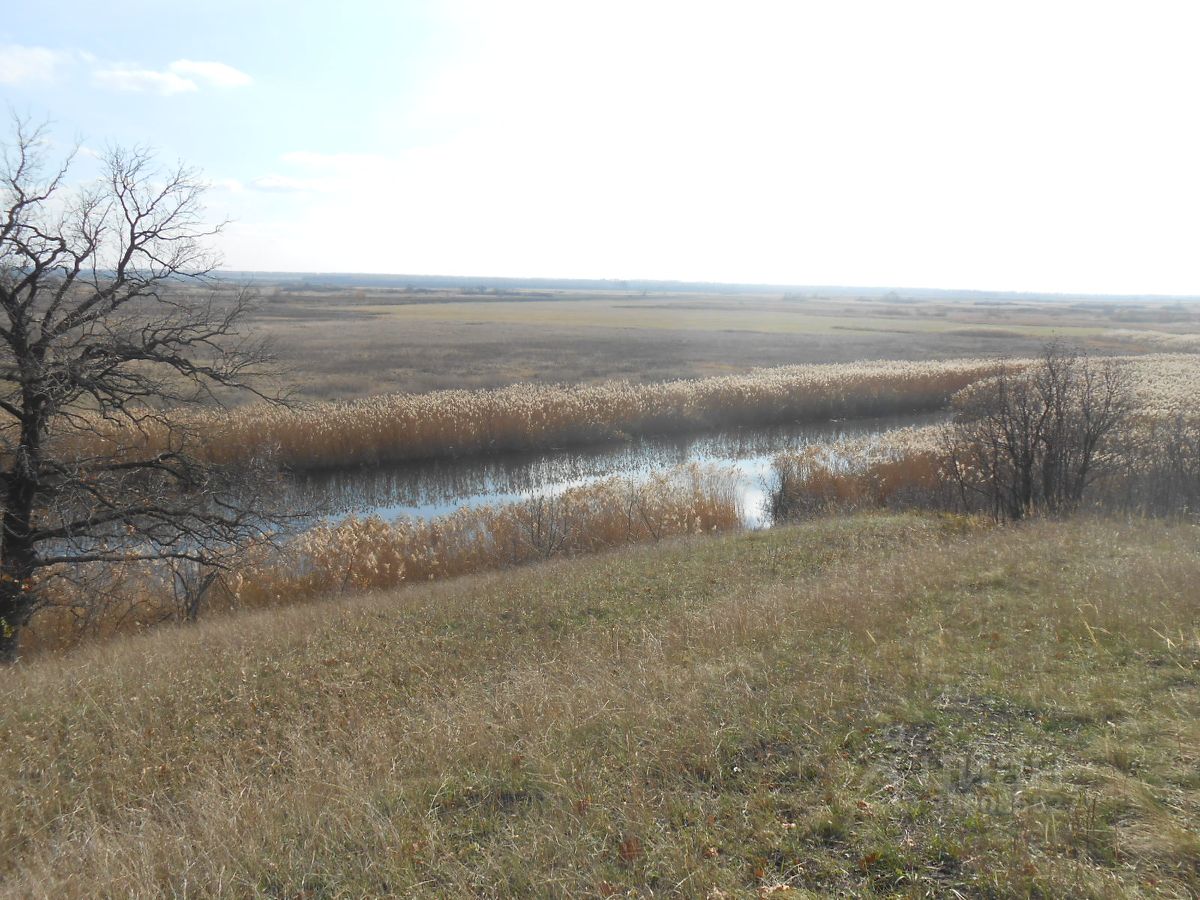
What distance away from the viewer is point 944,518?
1503 cm

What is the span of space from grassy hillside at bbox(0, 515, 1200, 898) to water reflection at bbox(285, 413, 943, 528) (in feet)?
36.3

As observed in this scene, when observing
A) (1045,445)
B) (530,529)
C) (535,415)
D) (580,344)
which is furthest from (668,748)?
(580,344)

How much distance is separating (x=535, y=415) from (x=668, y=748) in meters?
24.3

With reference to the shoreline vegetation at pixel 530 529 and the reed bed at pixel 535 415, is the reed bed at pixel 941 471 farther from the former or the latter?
the reed bed at pixel 535 415

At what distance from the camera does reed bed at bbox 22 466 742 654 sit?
12281 mm

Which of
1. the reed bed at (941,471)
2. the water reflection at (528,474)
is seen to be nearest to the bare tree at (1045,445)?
the reed bed at (941,471)

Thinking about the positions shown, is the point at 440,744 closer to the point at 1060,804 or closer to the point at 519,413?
the point at 1060,804

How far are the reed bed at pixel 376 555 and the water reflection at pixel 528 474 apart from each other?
2.86 meters

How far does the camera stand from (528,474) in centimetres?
2466

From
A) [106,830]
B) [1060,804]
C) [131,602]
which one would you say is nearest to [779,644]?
[1060,804]

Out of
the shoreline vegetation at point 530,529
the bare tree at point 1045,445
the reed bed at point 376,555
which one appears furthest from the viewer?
the bare tree at point 1045,445

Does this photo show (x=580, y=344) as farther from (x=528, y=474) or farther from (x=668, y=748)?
(x=668, y=748)

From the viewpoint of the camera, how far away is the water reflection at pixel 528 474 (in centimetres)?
2147

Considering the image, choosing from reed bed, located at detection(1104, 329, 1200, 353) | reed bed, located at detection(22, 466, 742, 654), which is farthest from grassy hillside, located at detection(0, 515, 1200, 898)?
reed bed, located at detection(1104, 329, 1200, 353)
